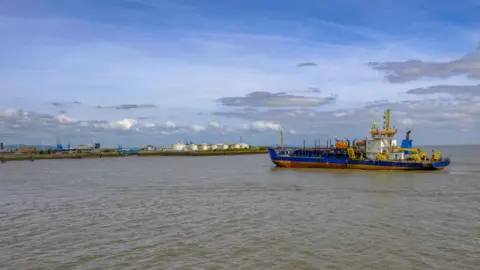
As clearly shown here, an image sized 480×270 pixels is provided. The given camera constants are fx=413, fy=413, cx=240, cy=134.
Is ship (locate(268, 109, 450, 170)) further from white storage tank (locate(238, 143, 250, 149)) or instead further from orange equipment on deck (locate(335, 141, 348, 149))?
white storage tank (locate(238, 143, 250, 149))

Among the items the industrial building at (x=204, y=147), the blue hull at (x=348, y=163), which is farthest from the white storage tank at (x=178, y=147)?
the blue hull at (x=348, y=163)

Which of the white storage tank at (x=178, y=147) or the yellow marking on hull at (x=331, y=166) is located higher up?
the white storage tank at (x=178, y=147)

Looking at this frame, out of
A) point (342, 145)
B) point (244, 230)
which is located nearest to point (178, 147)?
point (342, 145)

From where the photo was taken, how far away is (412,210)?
22500 mm

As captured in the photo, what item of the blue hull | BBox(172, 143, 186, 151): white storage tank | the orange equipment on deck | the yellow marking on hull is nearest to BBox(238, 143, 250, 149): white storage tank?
BBox(172, 143, 186, 151): white storage tank

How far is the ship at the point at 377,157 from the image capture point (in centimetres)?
5075

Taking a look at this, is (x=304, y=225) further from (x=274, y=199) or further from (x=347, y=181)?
(x=347, y=181)

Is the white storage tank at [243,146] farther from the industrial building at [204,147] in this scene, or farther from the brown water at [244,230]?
the brown water at [244,230]

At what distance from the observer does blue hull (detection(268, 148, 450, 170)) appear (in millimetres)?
50375

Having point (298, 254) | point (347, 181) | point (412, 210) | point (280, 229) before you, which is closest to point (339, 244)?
point (298, 254)

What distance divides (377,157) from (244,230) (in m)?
38.4

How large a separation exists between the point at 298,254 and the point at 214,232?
4573mm

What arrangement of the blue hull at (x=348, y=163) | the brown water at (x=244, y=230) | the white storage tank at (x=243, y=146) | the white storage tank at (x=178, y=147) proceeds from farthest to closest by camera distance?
1. the white storage tank at (x=243, y=146)
2. the white storage tank at (x=178, y=147)
3. the blue hull at (x=348, y=163)
4. the brown water at (x=244, y=230)

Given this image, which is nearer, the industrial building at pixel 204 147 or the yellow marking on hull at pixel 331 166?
the yellow marking on hull at pixel 331 166
